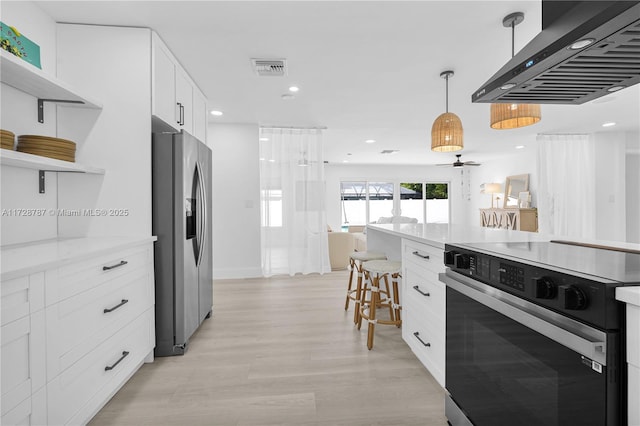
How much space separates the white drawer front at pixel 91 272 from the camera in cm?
131

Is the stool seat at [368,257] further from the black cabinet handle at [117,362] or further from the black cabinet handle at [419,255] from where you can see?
the black cabinet handle at [117,362]

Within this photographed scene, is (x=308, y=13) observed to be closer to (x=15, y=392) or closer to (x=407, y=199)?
(x=15, y=392)

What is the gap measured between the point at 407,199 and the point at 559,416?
9745 mm

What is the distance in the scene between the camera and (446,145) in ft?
9.32

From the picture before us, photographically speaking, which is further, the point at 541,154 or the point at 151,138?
the point at 541,154

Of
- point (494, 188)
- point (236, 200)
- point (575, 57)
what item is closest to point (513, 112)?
point (575, 57)

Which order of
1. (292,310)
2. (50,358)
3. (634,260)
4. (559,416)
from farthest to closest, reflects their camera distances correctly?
(292,310) < (50,358) < (634,260) < (559,416)

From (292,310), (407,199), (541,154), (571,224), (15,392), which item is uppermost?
(541,154)

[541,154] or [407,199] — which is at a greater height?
[541,154]

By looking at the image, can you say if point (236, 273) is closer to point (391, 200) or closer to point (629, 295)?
point (629, 295)

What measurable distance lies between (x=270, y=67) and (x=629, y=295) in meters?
2.86

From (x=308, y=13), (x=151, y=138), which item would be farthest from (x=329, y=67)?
(x=151, y=138)

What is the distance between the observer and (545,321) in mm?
868

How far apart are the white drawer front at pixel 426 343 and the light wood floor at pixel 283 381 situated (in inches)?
6.4
